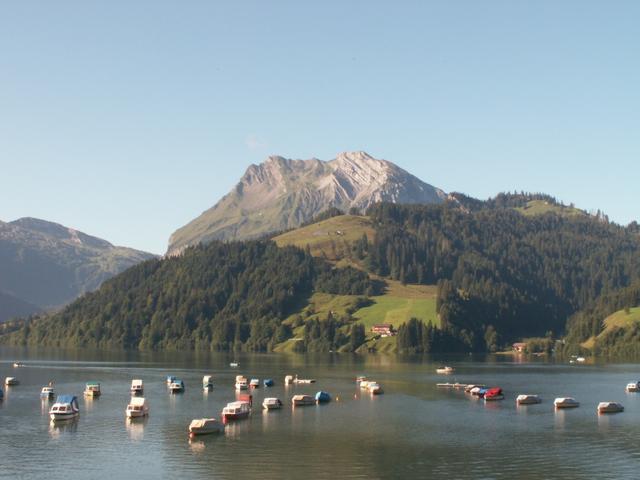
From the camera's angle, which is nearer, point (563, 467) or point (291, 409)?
point (563, 467)

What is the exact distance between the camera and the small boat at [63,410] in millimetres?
130500

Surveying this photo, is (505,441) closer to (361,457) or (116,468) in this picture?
(361,457)

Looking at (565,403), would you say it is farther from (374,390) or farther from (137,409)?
(137,409)

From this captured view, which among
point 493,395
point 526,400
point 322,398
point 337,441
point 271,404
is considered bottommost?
point 337,441

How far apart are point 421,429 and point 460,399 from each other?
1850 inches

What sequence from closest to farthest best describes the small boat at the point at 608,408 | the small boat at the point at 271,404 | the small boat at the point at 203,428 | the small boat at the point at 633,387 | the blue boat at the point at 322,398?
the small boat at the point at 203,428 < the small boat at the point at 608,408 < the small boat at the point at 271,404 < the blue boat at the point at 322,398 < the small boat at the point at 633,387

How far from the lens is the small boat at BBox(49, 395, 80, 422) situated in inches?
5138

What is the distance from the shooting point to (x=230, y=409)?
429ft

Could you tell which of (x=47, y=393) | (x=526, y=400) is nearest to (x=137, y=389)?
(x=47, y=393)

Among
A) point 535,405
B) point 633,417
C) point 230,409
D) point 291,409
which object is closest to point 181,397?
point 291,409

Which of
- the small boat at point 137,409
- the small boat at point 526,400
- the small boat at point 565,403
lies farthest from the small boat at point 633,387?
the small boat at point 137,409

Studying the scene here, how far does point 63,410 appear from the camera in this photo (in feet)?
432

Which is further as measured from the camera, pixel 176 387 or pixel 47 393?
pixel 176 387

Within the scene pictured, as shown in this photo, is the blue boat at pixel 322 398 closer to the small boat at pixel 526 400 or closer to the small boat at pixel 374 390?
the small boat at pixel 374 390
